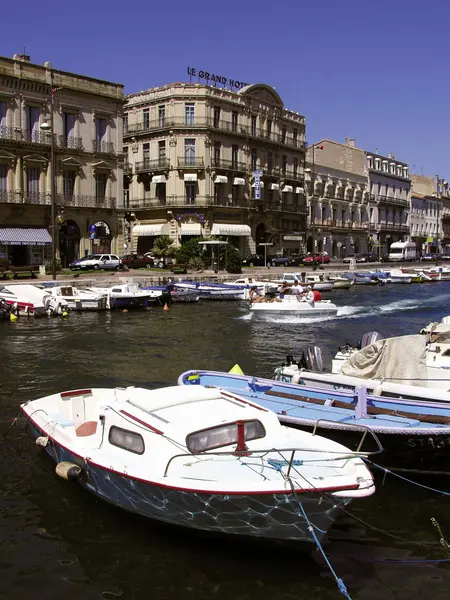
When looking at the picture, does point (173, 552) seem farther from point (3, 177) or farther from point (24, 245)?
point (3, 177)

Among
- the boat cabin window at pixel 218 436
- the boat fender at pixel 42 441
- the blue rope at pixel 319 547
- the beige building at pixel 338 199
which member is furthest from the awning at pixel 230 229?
the blue rope at pixel 319 547

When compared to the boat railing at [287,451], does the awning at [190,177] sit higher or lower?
higher

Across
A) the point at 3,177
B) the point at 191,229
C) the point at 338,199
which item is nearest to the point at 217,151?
the point at 191,229

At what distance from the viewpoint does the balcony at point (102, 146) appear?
178 ft

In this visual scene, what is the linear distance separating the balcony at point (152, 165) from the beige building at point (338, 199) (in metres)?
21.1

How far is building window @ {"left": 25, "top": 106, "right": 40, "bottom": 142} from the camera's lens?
49.9 m

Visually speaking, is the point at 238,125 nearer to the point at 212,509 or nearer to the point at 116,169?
the point at 116,169

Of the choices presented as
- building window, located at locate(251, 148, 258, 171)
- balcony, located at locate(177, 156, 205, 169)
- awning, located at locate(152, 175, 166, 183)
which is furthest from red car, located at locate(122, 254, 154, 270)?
building window, located at locate(251, 148, 258, 171)

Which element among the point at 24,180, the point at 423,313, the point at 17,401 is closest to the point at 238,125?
the point at 24,180

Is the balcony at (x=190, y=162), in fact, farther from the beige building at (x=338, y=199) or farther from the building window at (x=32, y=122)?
the beige building at (x=338, y=199)

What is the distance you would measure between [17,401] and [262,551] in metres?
9.45

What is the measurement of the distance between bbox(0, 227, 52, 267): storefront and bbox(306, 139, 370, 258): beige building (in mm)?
37162

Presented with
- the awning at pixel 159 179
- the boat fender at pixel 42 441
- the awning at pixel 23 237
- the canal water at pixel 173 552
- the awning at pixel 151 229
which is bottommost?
the canal water at pixel 173 552

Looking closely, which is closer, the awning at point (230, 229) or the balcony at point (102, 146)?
the balcony at point (102, 146)
